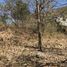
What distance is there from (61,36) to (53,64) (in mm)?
5356

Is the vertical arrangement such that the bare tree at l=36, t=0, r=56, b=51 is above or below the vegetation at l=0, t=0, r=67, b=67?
above

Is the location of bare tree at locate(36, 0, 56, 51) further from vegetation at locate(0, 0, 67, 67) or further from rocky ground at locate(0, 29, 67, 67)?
rocky ground at locate(0, 29, 67, 67)

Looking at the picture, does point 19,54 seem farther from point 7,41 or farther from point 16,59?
point 7,41

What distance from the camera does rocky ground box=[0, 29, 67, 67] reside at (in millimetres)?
10195

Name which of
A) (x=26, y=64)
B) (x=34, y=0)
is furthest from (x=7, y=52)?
(x=34, y=0)

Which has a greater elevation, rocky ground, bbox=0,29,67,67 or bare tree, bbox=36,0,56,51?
bare tree, bbox=36,0,56,51

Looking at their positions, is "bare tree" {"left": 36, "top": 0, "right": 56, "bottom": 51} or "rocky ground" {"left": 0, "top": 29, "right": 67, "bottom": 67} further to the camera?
"bare tree" {"left": 36, "top": 0, "right": 56, "bottom": 51}

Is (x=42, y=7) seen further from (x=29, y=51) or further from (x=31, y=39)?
(x=31, y=39)

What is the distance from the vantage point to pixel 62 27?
16.7 m

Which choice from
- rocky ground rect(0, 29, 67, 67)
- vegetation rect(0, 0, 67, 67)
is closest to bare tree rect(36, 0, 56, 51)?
vegetation rect(0, 0, 67, 67)

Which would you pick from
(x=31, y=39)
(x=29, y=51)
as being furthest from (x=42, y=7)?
(x=31, y=39)

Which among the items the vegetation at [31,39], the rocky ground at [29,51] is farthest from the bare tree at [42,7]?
the rocky ground at [29,51]

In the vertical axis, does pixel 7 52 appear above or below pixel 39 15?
below

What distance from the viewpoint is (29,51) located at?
38.2 ft
